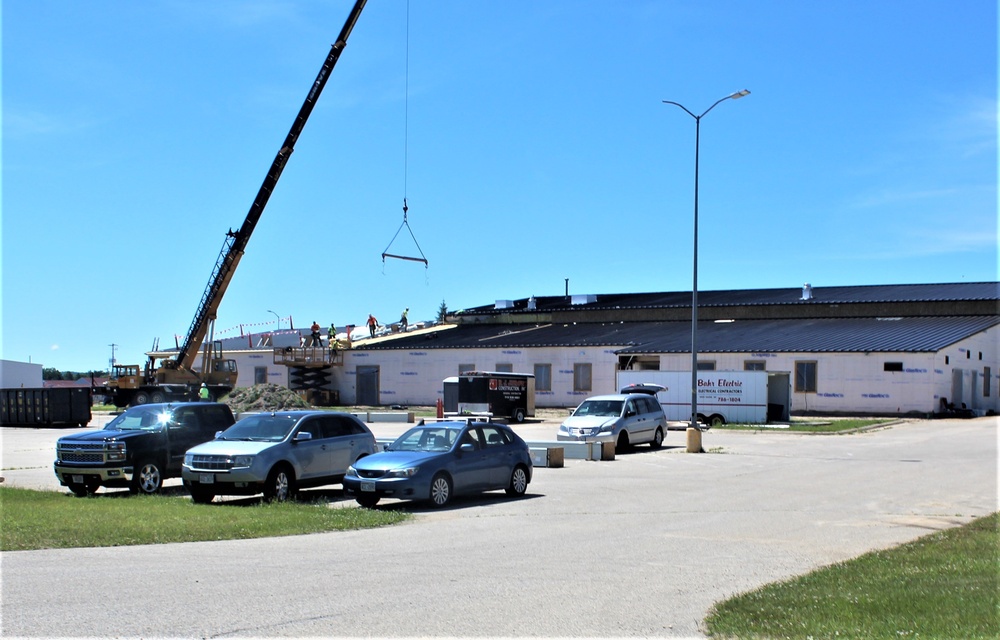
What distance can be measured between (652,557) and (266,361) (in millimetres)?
61785

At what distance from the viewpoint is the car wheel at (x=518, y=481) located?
59.5ft

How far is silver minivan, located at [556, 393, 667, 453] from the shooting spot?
2867 centimetres

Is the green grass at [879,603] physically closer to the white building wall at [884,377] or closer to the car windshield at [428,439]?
the car windshield at [428,439]

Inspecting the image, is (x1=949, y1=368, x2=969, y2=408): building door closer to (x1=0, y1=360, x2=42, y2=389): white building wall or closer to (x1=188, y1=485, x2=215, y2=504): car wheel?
(x1=188, y1=485, x2=215, y2=504): car wheel

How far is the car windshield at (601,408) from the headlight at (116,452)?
14702 mm

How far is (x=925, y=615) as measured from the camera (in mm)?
7949

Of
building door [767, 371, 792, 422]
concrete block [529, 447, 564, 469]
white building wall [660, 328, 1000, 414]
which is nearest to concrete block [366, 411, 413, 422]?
white building wall [660, 328, 1000, 414]

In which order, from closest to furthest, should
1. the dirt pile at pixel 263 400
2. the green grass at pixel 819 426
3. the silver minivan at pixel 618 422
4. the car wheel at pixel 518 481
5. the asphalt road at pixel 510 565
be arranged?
the asphalt road at pixel 510 565, the car wheel at pixel 518 481, the silver minivan at pixel 618 422, the green grass at pixel 819 426, the dirt pile at pixel 263 400

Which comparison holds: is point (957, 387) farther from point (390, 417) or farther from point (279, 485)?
point (279, 485)

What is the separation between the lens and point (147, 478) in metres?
18.5

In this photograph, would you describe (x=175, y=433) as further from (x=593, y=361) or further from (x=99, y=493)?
(x=593, y=361)

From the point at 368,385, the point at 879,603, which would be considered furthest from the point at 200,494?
the point at 368,385

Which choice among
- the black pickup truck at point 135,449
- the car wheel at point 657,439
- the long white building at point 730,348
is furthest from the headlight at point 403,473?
the long white building at point 730,348

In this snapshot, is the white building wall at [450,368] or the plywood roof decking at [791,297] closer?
the white building wall at [450,368]
